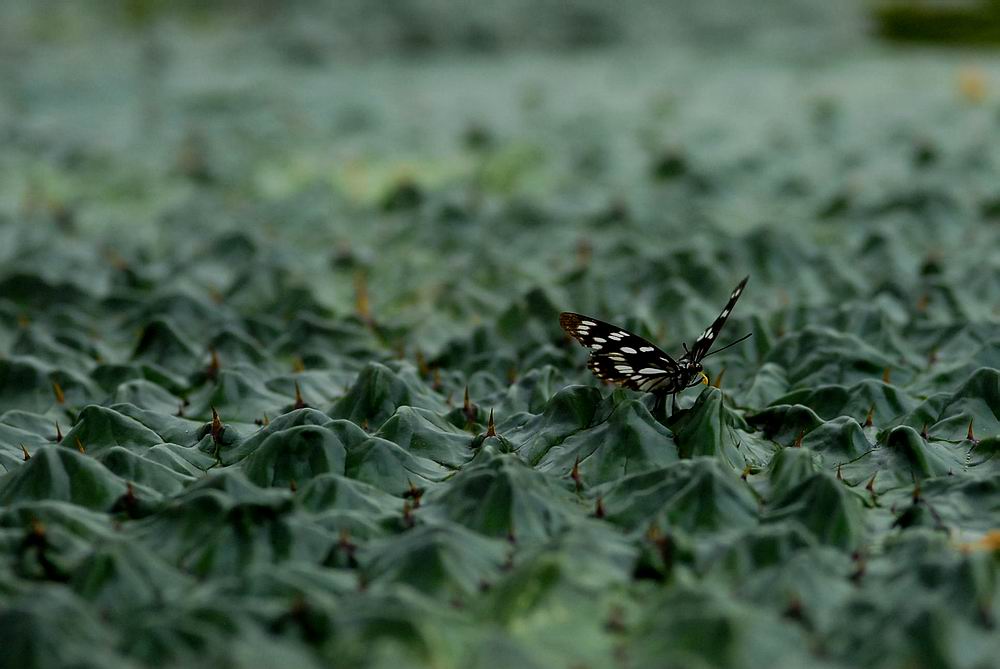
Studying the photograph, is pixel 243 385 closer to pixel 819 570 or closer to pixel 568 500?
pixel 568 500

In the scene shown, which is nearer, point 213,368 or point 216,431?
point 216,431

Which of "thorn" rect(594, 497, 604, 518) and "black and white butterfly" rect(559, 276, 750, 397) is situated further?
"black and white butterfly" rect(559, 276, 750, 397)

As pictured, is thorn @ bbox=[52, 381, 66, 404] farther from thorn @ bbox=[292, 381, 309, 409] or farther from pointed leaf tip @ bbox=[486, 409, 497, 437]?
pointed leaf tip @ bbox=[486, 409, 497, 437]

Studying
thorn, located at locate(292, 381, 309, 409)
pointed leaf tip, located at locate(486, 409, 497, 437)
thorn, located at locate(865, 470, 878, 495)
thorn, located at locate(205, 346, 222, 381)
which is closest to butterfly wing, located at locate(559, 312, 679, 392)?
pointed leaf tip, located at locate(486, 409, 497, 437)

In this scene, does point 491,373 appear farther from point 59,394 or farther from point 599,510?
point 59,394

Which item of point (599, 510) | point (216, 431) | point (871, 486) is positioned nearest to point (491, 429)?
point (599, 510)

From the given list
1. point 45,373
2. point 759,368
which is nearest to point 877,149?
point 759,368

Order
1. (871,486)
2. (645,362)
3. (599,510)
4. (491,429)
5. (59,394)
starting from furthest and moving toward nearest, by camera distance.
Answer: (59,394), (491,429), (645,362), (871,486), (599,510)

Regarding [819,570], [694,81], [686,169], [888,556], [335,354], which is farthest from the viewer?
[694,81]

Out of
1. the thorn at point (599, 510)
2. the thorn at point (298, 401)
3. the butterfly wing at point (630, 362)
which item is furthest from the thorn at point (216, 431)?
the thorn at point (599, 510)
